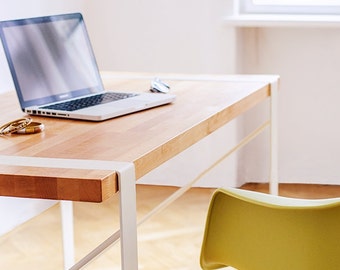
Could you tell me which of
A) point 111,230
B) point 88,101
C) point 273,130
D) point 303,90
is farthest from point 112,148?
point 303,90

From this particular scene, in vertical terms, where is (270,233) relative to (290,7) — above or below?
below

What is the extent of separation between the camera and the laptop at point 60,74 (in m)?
2.21

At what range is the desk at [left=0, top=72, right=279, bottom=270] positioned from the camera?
1606 mm

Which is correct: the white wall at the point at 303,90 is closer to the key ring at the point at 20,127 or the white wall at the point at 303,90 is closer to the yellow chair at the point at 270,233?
the key ring at the point at 20,127

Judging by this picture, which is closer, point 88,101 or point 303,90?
point 88,101

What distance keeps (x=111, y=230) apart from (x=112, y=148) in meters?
1.81

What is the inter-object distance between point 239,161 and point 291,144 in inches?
11.3

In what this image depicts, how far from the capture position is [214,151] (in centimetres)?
423

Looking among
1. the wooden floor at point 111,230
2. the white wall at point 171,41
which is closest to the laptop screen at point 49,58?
the wooden floor at point 111,230

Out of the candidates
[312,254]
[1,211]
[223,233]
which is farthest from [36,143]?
[1,211]

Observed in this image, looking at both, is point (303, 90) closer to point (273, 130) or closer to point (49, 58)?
point (273, 130)

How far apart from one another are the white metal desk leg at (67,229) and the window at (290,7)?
1.83 meters

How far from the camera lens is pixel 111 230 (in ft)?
11.8

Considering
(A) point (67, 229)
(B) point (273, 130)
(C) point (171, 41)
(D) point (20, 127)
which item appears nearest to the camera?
(D) point (20, 127)
